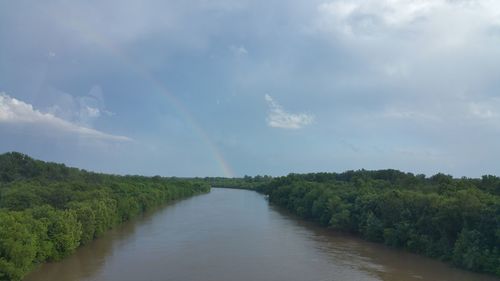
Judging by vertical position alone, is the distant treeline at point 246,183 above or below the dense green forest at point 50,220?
above

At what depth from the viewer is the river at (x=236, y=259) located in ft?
76.0

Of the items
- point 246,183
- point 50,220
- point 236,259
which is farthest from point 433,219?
point 246,183

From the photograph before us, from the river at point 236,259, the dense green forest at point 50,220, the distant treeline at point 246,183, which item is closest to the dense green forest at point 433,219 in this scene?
the river at point 236,259

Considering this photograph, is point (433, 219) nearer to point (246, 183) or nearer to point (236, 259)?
point (236, 259)

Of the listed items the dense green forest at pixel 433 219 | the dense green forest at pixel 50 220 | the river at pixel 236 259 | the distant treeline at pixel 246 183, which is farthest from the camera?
the distant treeline at pixel 246 183

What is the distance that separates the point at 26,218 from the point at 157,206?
41897 mm

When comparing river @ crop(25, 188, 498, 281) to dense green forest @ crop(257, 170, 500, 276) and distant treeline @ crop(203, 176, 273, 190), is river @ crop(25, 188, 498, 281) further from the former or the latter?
distant treeline @ crop(203, 176, 273, 190)

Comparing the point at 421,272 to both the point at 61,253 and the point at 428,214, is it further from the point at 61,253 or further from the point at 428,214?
the point at 61,253

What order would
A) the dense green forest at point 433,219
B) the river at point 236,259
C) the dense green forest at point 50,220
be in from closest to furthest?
the dense green forest at point 50,220
the river at point 236,259
the dense green forest at point 433,219

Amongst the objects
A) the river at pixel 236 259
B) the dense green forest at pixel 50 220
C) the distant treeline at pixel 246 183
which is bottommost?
the river at pixel 236 259

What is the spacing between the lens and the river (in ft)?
76.0

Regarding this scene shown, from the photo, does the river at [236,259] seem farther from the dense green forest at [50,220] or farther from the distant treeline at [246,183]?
the distant treeline at [246,183]

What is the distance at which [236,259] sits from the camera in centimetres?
2723

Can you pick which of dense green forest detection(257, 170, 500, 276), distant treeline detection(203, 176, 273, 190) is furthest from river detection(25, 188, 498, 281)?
distant treeline detection(203, 176, 273, 190)
